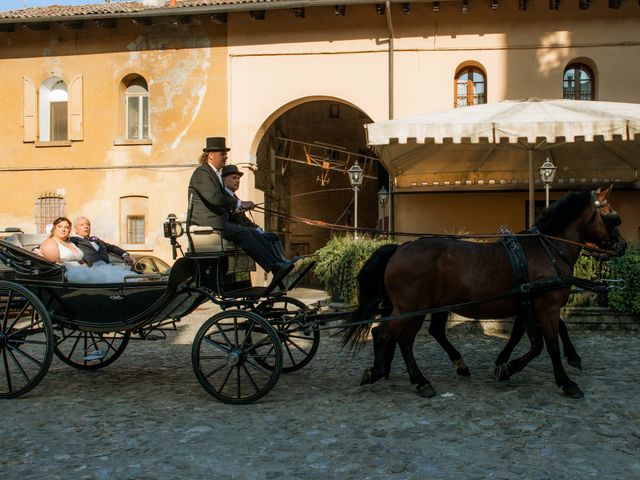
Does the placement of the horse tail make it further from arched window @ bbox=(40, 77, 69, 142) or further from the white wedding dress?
arched window @ bbox=(40, 77, 69, 142)

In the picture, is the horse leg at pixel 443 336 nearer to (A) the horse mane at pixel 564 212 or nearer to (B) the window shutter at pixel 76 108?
(A) the horse mane at pixel 564 212

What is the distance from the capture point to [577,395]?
498cm

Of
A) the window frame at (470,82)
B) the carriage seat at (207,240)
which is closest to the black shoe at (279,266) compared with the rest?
the carriage seat at (207,240)

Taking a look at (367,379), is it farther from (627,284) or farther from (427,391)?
(627,284)

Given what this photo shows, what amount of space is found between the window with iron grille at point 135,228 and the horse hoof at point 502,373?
13.1 meters

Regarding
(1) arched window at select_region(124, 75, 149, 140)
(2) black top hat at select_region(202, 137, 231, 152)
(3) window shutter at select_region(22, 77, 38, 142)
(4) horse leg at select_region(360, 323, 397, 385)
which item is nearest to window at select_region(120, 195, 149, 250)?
(1) arched window at select_region(124, 75, 149, 140)

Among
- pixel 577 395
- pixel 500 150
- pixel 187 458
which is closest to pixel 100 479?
pixel 187 458

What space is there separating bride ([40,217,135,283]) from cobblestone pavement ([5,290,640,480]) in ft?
3.23

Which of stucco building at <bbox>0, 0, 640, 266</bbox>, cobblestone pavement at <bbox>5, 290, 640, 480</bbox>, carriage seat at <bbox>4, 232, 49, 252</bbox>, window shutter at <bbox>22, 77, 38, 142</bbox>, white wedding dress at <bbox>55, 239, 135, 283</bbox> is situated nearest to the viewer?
cobblestone pavement at <bbox>5, 290, 640, 480</bbox>

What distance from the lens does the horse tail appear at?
5.37 meters

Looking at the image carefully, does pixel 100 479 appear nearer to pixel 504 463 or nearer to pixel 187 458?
pixel 187 458

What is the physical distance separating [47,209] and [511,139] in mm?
13428

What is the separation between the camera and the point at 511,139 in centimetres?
809

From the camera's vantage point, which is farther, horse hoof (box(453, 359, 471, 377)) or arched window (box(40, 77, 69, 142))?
arched window (box(40, 77, 69, 142))
